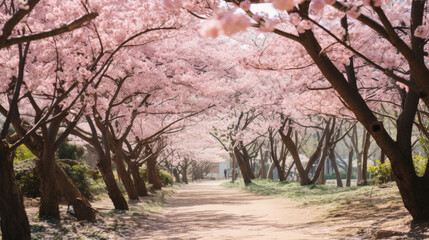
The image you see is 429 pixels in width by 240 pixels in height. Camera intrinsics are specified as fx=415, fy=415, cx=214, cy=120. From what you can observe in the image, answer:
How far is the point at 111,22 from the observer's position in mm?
8281

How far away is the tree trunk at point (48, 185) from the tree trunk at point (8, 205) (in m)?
2.65

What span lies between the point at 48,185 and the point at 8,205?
9.47ft

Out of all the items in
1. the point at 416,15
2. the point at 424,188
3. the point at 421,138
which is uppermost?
the point at 416,15

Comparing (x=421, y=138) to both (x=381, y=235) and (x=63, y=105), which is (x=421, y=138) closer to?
(x=381, y=235)

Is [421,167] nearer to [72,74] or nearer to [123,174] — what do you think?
[123,174]

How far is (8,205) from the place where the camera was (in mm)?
6031

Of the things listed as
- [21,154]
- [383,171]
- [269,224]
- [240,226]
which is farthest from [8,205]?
[383,171]

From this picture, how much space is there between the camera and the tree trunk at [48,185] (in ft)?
28.7

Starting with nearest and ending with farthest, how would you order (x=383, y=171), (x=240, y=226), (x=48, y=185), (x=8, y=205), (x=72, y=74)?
(x=8, y=205)
(x=72, y=74)
(x=48, y=185)
(x=240, y=226)
(x=383, y=171)

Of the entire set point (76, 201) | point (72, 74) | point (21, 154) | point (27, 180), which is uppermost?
point (72, 74)

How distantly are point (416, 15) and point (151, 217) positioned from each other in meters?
8.81

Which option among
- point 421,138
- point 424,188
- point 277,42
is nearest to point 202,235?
point 424,188

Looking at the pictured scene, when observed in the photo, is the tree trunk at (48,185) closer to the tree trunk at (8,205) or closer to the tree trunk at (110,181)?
the tree trunk at (8,205)

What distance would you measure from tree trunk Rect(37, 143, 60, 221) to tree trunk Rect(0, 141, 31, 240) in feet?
8.70
